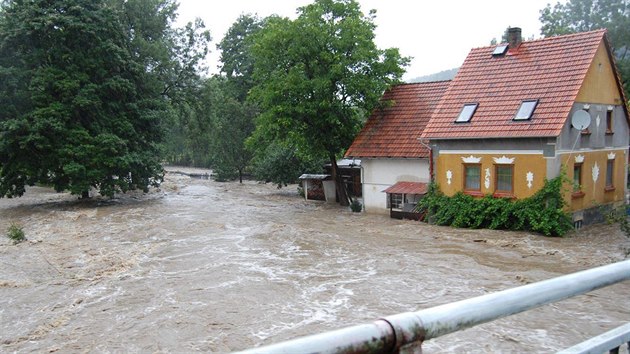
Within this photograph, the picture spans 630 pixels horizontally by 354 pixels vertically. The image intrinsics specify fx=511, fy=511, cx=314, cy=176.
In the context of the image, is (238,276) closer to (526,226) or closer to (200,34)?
(526,226)

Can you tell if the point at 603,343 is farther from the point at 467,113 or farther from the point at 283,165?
the point at 283,165

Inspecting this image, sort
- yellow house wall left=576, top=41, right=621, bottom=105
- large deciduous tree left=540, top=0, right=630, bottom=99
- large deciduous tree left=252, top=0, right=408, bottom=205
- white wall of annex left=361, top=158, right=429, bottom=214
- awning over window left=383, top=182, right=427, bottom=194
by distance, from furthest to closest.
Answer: large deciduous tree left=540, top=0, right=630, bottom=99 < large deciduous tree left=252, top=0, right=408, bottom=205 < white wall of annex left=361, top=158, right=429, bottom=214 < awning over window left=383, top=182, right=427, bottom=194 < yellow house wall left=576, top=41, right=621, bottom=105

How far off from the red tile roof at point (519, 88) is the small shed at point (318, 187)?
32.6 ft

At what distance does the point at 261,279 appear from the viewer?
1251 cm

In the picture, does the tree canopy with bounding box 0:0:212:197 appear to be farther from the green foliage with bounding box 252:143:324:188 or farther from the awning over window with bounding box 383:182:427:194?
the awning over window with bounding box 383:182:427:194

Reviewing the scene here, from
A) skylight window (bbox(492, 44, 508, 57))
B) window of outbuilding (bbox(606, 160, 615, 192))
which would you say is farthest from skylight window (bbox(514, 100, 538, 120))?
window of outbuilding (bbox(606, 160, 615, 192))

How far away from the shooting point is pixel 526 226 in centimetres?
1802

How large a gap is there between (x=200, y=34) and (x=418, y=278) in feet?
85.3

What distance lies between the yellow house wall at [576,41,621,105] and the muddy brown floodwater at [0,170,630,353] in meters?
5.07

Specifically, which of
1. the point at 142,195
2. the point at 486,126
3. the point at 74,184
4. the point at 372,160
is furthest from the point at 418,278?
the point at 142,195

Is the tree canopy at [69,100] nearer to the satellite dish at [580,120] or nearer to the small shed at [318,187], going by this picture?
the small shed at [318,187]

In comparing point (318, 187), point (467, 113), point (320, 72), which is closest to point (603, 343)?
point (467, 113)

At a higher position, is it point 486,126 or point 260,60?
point 260,60

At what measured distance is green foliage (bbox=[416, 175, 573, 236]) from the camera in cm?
1738
